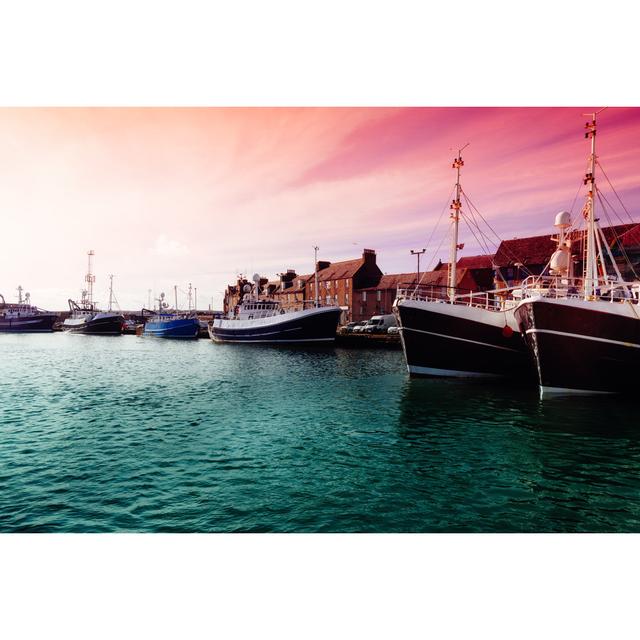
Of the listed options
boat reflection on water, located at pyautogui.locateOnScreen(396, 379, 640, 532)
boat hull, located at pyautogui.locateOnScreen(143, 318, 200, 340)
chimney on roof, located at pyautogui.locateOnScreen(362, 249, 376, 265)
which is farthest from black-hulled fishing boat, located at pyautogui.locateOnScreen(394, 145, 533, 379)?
boat hull, located at pyautogui.locateOnScreen(143, 318, 200, 340)

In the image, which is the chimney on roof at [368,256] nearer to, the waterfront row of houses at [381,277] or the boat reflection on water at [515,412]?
the waterfront row of houses at [381,277]

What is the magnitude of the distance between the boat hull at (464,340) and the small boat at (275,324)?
17093 millimetres

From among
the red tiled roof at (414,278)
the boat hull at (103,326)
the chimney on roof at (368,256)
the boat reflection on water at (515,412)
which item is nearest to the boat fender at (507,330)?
the boat reflection on water at (515,412)

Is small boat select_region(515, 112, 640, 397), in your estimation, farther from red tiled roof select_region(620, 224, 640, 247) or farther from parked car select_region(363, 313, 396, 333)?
parked car select_region(363, 313, 396, 333)

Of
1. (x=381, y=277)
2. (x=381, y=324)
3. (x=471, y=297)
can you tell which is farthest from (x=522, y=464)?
(x=381, y=277)

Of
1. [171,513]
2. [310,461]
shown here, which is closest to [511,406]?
[310,461]

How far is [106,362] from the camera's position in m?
22.9

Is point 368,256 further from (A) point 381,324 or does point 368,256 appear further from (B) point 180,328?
(B) point 180,328

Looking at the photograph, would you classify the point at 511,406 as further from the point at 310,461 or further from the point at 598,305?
the point at 310,461

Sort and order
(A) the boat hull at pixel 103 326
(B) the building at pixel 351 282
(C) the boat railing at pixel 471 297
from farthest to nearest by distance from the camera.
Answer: (A) the boat hull at pixel 103 326
(B) the building at pixel 351 282
(C) the boat railing at pixel 471 297

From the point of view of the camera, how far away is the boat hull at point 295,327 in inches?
1287

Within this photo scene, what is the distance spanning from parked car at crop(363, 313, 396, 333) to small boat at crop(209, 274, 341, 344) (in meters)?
5.40

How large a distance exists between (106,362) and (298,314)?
1467 cm

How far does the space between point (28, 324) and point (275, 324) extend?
4815 centimetres
